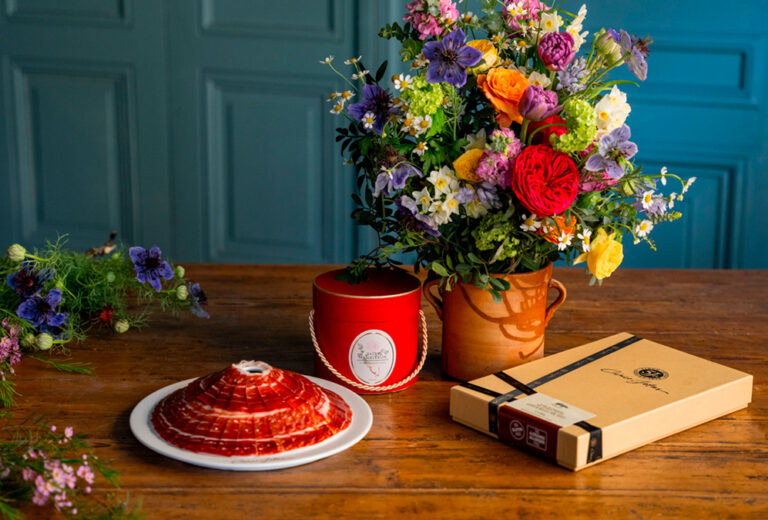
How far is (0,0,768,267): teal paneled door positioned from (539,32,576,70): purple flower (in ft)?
6.91

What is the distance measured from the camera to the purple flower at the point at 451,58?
0.90 metres

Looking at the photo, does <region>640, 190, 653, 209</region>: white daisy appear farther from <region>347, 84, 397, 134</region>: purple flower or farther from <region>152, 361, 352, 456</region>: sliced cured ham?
<region>152, 361, 352, 456</region>: sliced cured ham

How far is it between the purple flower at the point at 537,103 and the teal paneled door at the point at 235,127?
2.13 metres

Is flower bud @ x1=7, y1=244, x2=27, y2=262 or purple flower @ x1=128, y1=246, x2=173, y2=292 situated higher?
flower bud @ x1=7, y1=244, x2=27, y2=262

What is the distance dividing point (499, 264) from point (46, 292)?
0.64 metres

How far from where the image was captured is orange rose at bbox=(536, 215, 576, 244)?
3.01 feet

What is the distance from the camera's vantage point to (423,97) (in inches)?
35.5

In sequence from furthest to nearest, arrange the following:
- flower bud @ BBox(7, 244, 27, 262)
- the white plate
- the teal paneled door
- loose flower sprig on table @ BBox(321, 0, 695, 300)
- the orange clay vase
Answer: the teal paneled door
flower bud @ BBox(7, 244, 27, 262)
the orange clay vase
loose flower sprig on table @ BBox(321, 0, 695, 300)
the white plate

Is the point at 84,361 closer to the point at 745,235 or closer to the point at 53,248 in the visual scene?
the point at 53,248

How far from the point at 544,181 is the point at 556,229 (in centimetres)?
7

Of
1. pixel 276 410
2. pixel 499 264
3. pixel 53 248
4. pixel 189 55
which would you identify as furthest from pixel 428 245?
pixel 189 55

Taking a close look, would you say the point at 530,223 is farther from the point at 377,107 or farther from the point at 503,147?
the point at 377,107

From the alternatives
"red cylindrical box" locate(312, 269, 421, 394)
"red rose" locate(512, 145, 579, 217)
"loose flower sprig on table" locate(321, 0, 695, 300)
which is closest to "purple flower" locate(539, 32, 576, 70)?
"loose flower sprig on table" locate(321, 0, 695, 300)

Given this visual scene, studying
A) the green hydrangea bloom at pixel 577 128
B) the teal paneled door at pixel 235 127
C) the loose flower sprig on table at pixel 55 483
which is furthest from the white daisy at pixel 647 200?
the teal paneled door at pixel 235 127
